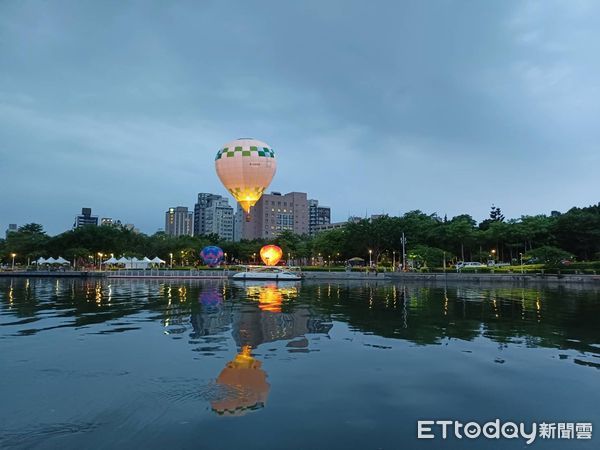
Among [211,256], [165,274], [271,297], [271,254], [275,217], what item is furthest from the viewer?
[275,217]

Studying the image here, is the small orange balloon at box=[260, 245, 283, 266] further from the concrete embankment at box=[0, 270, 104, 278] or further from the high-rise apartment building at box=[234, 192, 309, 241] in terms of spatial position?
the high-rise apartment building at box=[234, 192, 309, 241]

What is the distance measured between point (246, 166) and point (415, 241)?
166 ft

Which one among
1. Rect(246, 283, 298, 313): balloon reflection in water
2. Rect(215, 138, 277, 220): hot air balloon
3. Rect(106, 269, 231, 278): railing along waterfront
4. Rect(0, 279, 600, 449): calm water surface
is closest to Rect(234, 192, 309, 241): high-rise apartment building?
Rect(106, 269, 231, 278): railing along waterfront

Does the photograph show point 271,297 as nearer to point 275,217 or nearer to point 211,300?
point 211,300

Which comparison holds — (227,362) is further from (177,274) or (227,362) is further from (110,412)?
(177,274)

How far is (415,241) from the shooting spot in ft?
284

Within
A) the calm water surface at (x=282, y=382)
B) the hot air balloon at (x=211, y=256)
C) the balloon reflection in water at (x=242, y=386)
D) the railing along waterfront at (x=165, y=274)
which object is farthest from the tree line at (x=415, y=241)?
the balloon reflection in water at (x=242, y=386)

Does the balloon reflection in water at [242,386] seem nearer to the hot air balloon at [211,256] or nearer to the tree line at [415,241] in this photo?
the tree line at [415,241]

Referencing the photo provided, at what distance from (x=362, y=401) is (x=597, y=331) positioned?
12.6 m

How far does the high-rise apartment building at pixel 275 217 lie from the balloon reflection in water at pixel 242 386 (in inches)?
6947

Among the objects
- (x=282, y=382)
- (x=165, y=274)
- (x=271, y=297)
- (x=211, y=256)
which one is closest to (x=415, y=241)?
(x=211, y=256)

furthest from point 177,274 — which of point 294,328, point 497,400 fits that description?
point 497,400

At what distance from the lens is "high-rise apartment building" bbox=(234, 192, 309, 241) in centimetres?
19025

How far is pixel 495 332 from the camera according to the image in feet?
50.8
